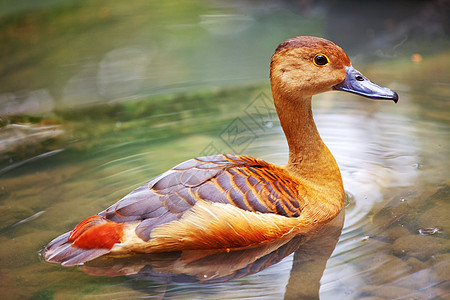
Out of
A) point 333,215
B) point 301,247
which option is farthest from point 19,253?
point 333,215

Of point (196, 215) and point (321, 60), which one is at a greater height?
point (321, 60)

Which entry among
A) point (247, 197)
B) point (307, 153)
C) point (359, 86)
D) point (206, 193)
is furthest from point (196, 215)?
point (359, 86)

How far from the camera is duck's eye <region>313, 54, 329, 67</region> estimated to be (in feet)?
13.8

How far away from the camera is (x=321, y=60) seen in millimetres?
4215

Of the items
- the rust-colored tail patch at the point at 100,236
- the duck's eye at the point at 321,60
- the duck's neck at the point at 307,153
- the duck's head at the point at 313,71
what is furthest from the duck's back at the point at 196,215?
the duck's eye at the point at 321,60

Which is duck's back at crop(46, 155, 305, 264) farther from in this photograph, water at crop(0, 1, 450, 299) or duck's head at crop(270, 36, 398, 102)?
duck's head at crop(270, 36, 398, 102)

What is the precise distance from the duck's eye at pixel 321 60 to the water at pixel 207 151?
1148 millimetres

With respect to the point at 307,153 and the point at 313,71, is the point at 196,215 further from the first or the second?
the point at 313,71

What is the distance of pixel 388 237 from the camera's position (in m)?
3.98

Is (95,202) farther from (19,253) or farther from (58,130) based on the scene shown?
(58,130)

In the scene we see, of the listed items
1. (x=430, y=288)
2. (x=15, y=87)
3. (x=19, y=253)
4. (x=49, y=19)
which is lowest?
(x=430, y=288)

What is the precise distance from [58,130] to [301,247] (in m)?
3.53

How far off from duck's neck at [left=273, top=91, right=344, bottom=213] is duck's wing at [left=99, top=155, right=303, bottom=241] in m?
0.26

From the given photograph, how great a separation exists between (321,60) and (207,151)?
6.00ft
